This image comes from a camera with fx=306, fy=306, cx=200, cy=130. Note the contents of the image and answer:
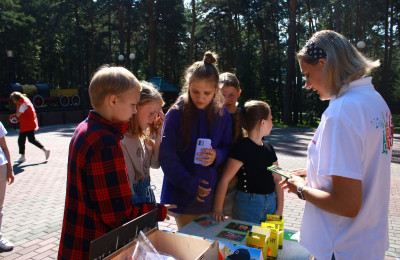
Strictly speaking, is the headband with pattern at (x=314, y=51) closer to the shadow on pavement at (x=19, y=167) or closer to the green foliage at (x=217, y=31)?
the shadow on pavement at (x=19, y=167)

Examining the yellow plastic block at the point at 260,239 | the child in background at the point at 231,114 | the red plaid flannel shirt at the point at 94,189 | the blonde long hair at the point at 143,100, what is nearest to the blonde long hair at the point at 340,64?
the yellow plastic block at the point at 260,239

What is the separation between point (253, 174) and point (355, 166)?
48.5 inches

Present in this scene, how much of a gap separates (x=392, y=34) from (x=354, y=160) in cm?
3123

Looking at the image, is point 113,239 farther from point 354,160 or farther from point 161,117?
point 161,117

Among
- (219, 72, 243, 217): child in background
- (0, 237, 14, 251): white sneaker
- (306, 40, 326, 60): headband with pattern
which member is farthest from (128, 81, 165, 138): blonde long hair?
(0, 237, 14, 251): white sneaker

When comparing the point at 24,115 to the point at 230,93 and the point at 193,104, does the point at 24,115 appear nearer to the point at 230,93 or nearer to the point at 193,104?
the point at 230,93

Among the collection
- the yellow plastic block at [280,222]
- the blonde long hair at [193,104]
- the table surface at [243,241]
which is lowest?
the table surface at [243,241]

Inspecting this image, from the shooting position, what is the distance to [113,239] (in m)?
1.19

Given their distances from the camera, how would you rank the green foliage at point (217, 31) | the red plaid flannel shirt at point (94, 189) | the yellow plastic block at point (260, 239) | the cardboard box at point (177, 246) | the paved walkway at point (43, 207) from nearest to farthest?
1. the cardboard box at point (177, 246)
2. the red plaid flannel shirt at point (94, 189)
3. the yellow plastic block at point (260, 239)
4. the paved walkway at point (43, 207)
5. the green foliage at point (217, 31)

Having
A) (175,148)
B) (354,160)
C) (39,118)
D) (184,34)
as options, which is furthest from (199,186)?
(184,34)

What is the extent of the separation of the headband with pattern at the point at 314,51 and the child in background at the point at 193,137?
0.90m

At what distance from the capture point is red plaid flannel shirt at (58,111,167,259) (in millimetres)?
1400

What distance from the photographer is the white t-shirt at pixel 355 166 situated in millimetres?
1285

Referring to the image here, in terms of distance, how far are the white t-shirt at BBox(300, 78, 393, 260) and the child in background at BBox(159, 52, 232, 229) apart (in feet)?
3.01
